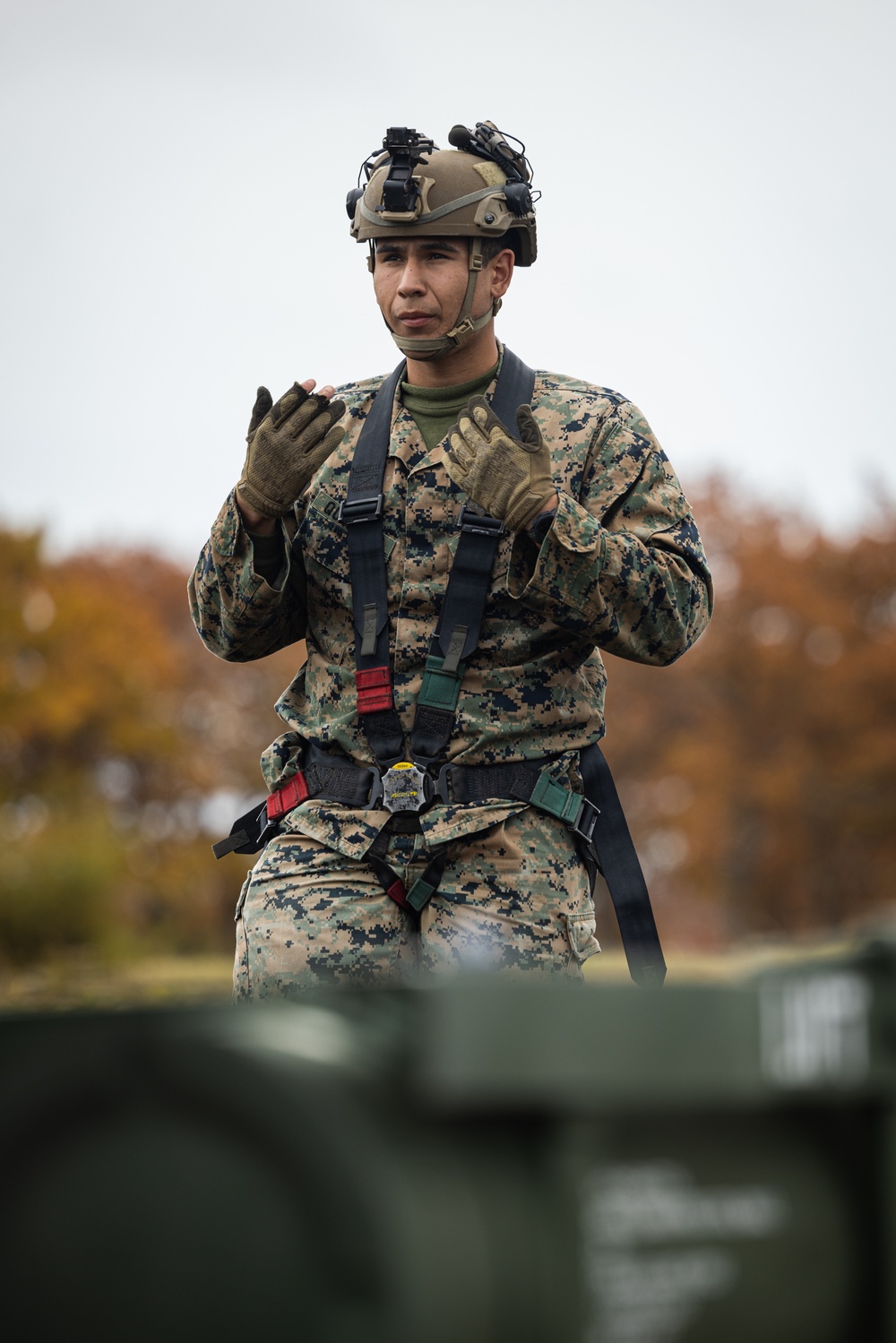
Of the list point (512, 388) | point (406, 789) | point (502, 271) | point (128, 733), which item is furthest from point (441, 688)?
point (128, 733)

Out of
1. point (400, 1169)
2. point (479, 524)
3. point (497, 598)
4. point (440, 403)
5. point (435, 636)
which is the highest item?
point (440, 403)

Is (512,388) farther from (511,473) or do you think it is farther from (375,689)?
(375,689)

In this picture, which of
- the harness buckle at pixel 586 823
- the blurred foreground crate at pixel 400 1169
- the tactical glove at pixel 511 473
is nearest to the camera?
the blurred foreground crate at pixel 400 1169

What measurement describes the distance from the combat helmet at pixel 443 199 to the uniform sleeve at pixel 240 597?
703 millimetres

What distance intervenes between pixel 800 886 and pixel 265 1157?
3318 cm

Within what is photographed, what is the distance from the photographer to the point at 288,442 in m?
4.23

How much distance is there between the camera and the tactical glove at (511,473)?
407cm

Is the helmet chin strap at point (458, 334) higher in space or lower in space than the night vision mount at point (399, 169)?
lower

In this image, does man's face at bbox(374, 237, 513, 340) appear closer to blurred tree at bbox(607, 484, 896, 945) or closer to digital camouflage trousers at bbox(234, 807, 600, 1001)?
digital camouflage trousers at bbox(234, 807, 600, 1001)

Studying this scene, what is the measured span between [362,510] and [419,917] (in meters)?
1.09

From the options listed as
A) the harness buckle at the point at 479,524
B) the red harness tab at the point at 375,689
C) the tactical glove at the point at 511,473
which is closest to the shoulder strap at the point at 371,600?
the red harness tab at the point at 375,689

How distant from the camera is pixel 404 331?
14.8ft

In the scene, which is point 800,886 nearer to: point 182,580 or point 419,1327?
point 182,580

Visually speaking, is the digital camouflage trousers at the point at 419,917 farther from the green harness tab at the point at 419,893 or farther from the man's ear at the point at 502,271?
the man's ear at the point at 502,271
